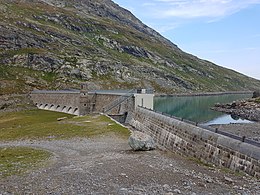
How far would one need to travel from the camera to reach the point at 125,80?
181625 mm

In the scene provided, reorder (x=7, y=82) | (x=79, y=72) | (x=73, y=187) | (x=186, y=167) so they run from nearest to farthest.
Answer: (x=73, y=187)
(x=186, y=167)
(x=7, y=82)
(x=79, y=72)

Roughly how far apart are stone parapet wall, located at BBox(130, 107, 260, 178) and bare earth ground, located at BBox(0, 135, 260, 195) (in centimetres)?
126

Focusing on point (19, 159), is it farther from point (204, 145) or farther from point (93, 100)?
point (93, 100)

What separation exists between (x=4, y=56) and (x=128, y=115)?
106205 mm

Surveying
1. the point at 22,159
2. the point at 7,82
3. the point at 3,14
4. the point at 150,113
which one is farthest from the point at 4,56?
the point at 22,159

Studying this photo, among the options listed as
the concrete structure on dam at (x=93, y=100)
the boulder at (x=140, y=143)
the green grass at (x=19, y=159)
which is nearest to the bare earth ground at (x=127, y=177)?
the boulder at (x=140, y=143)

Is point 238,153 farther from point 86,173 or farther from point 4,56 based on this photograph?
point 4,56

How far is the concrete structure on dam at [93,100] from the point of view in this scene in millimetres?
62156

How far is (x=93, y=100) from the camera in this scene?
80.6m

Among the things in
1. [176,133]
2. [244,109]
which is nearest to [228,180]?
[176,133]

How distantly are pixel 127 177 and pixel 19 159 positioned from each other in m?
11.3

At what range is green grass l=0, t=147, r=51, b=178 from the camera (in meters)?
21.8

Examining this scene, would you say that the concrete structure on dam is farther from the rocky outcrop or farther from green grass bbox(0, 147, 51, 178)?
the rocky outcrop

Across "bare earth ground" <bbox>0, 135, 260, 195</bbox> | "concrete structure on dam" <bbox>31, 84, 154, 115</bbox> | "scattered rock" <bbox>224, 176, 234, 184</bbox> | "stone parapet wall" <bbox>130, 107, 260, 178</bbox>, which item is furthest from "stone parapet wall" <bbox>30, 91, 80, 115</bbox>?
"scattered rock" <bbox>224, 176, 234, 184</bbox>
